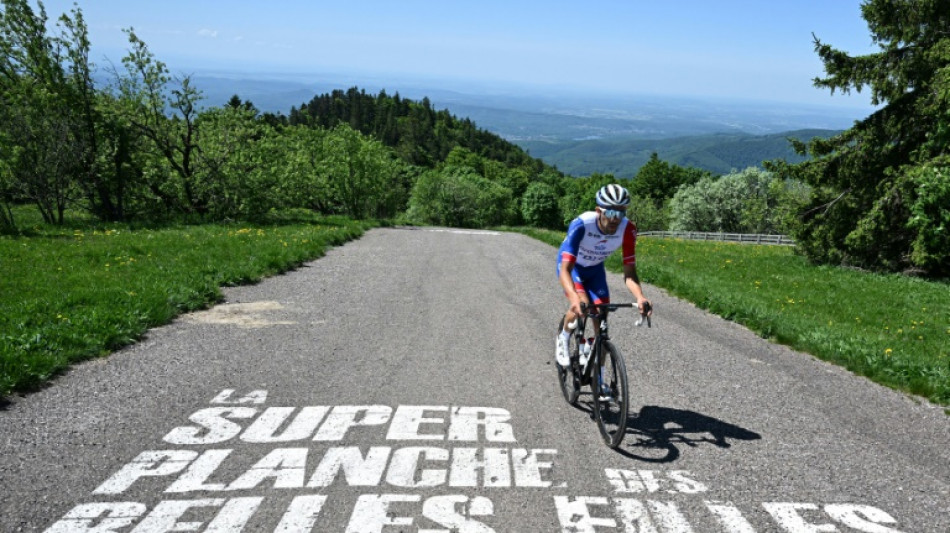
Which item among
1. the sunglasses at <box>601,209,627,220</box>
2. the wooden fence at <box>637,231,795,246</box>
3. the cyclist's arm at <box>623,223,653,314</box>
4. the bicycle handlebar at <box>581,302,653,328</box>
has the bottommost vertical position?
the wooden fence at <box>637,231,795,246</box>

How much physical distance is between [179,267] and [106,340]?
523cm

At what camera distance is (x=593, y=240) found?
5805 mm

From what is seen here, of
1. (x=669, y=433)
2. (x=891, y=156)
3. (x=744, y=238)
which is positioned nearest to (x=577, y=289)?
(x=669, y=433)

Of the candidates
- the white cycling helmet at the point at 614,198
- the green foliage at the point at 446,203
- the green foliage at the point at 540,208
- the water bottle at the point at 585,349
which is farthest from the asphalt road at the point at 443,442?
the green foliage at the point at 540,208

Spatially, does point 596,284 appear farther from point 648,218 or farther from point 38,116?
point 648,218

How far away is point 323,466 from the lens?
4750 mm

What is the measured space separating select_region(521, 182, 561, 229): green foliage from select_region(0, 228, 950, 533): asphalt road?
104m

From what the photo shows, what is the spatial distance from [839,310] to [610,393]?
32.9 ft

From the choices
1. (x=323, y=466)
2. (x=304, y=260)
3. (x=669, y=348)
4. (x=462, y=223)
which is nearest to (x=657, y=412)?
(x=669, y=348)

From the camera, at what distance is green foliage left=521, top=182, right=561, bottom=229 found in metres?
112

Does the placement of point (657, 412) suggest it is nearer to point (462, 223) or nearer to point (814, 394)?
point (814, 394)

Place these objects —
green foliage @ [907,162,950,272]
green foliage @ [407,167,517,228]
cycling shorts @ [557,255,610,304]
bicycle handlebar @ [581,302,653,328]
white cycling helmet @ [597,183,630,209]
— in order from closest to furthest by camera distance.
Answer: bicycle handlebar @ [581,302,653,328]
white cycling helmet @ [597,183,630,209]
cycling shorts @ [557,255,610,304]
green foliage @ [907,162,950,272]
green foliage @ [407,167,517,228]

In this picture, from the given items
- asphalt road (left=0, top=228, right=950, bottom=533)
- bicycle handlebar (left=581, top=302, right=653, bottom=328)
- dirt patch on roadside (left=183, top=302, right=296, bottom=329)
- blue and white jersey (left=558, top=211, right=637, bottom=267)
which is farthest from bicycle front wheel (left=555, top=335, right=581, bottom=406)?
dirt patch on roadside (left=183, top=302, right=296, bottom=329)

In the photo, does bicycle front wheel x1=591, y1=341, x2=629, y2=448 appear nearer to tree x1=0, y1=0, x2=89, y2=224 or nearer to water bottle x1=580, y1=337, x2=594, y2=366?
water bottle x1=580, y1=337, x2=594, y2=366
